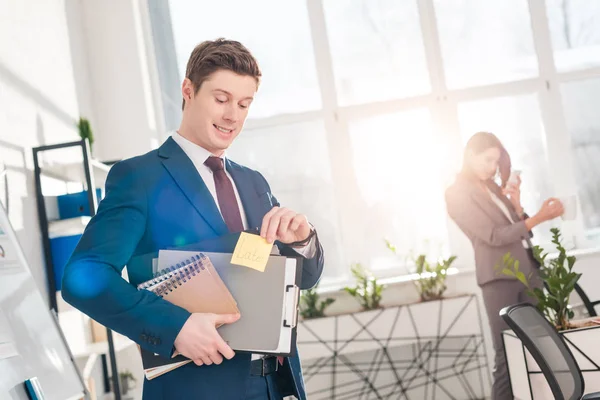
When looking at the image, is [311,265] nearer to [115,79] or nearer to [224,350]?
[224,350]

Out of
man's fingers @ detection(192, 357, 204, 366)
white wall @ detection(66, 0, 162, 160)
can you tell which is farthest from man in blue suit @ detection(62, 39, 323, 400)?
white wall @ detection(66, 0, 162, 160)

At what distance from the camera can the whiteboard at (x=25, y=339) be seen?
4.93ft

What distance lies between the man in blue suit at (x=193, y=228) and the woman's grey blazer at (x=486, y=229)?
7.31ft

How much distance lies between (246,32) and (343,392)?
2673 mm

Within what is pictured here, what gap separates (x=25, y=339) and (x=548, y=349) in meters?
1.59

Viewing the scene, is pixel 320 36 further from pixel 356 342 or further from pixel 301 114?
pixel 356 342

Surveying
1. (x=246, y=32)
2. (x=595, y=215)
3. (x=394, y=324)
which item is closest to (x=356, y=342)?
(x=394, y=324)

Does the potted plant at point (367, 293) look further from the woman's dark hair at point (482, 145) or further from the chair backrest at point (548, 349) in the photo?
the chair backrest at point (548, 349)

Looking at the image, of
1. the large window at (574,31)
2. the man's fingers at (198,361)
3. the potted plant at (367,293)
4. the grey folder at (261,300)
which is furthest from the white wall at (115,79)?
the man's fingers at (198,361)

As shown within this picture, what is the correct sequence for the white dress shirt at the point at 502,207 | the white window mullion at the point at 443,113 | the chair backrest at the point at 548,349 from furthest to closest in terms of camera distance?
1. the white window mullion at the point at 443,113
2. the white dress shirt at the point at 502,207
3. the chair backrest at the point at 548,349

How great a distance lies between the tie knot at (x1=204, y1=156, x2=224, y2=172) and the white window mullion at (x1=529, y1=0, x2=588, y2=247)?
3885 millimetres

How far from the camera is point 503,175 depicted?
3.77 meters

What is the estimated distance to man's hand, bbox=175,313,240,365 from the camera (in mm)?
1035

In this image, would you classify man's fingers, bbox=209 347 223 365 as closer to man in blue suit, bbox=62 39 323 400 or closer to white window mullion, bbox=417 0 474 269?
man in blue suit, bbox=62 39 323 400
